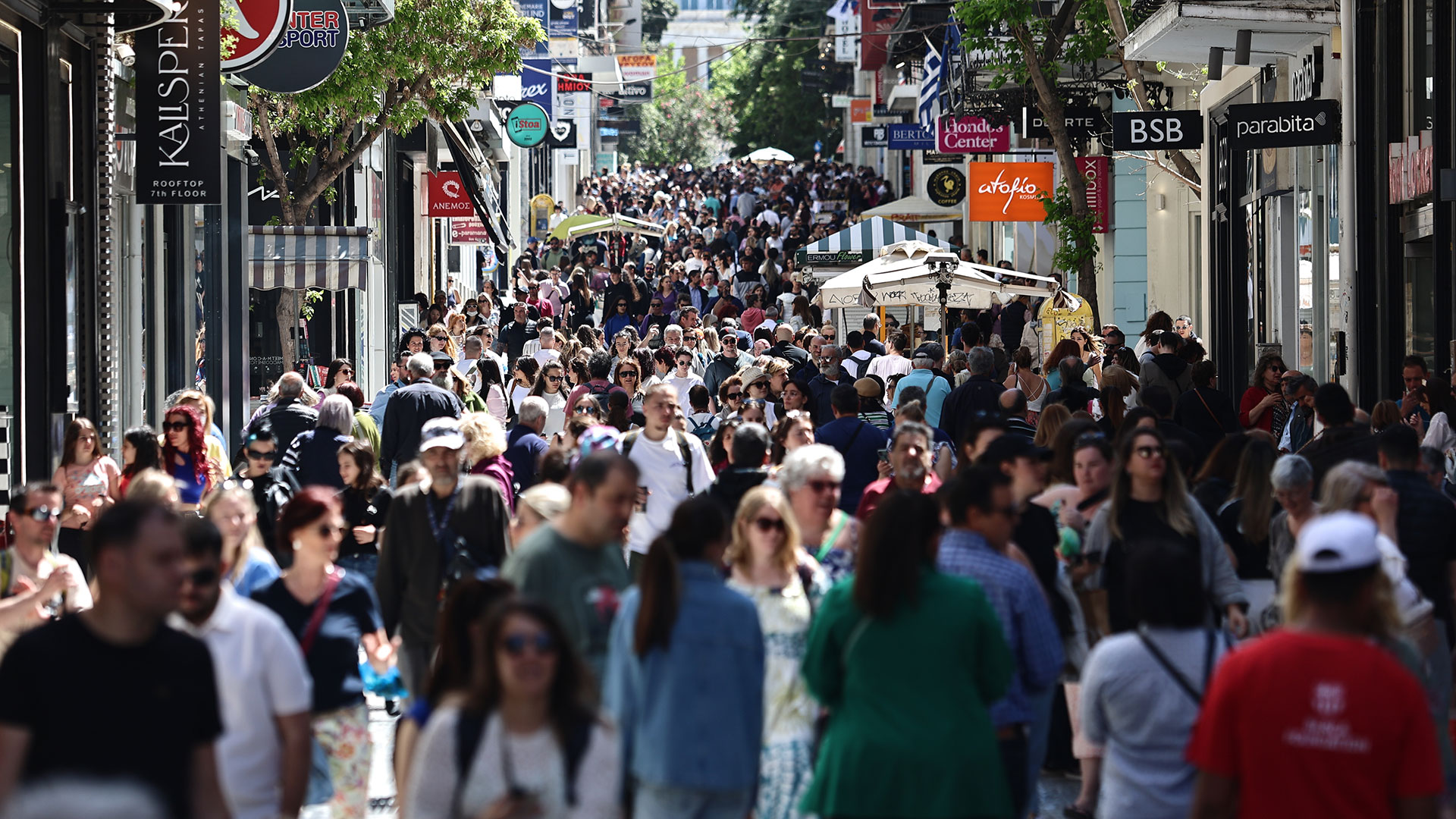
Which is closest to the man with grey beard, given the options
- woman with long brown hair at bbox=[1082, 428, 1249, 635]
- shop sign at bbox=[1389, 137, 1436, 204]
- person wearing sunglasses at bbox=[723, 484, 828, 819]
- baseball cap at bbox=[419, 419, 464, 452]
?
baseball cap at bbox=[419, 419, 464, 452]

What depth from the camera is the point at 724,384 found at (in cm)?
1454

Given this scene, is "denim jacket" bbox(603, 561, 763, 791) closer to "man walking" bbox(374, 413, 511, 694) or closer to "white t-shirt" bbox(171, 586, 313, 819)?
"white t-shirt" bbox(171, 586, 313, 819)

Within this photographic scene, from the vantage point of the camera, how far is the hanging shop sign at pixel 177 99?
1409 cm

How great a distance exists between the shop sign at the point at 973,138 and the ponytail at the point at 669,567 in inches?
1034

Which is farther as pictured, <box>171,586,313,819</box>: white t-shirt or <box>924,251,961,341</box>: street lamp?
<box>924,251,961,341</box>: street lamp

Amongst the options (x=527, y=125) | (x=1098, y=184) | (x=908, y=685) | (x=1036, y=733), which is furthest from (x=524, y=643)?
(x=527, y=125)

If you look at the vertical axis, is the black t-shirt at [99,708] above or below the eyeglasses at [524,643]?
below

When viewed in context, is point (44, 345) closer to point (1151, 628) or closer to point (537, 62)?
point (1151, 628)

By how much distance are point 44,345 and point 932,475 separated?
23.4 feet

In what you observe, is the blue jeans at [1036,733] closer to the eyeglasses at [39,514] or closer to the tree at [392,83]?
the eyeglasses at [39,514]

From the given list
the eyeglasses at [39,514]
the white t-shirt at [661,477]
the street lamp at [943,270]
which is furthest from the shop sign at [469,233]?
the eyeglasses at [39,514]

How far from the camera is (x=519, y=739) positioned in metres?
4.27

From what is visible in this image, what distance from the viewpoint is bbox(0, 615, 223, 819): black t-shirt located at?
4.35 metres

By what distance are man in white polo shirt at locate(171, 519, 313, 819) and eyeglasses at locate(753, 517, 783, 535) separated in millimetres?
1679
